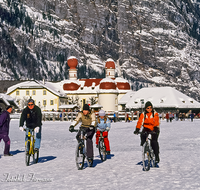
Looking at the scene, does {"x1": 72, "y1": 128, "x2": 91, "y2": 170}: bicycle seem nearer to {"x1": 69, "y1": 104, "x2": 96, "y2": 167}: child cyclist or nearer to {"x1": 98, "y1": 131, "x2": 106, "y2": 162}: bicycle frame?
{"x1": 69, "y1": 104, "x2": 96, "y2": 167}: child cyclist

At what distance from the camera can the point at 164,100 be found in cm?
7062

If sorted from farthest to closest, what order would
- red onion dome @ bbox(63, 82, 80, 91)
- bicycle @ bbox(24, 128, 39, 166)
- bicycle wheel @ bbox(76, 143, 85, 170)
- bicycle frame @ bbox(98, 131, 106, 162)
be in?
red onion dome @ bbox(63, 82, 80, 91)
bicycle frame @ bbox(98, 131, 106, 162)
bicycle @ bbox(24, 128, 39, 166)
bicycle wheel @ bbox(76, 143, 85, 170)

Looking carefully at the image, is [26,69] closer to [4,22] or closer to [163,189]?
[4,22]

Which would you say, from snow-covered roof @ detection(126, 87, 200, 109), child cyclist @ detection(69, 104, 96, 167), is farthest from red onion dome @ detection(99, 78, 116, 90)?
child cyclist @ detection(69, 104, 96, 167)

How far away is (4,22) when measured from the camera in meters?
198

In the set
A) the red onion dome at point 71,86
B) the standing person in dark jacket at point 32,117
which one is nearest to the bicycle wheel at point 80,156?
the standing person in dark jacket at point 32,117

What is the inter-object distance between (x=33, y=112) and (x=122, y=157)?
140 inches

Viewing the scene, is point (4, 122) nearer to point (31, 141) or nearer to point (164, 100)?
point (31, 141)

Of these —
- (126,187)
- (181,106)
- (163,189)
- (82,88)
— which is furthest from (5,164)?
(82,88)

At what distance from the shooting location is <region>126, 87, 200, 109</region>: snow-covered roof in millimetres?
69250

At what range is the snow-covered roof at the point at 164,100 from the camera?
2726 inches

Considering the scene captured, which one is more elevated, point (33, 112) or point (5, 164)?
point (33, 112)

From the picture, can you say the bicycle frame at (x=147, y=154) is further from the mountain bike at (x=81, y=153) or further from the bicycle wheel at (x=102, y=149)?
the bicycle wheel at (x=102, y=149)

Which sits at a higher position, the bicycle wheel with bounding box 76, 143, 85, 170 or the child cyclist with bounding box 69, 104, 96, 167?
the child cyclist with bounding box 69, 104, 96, 167
